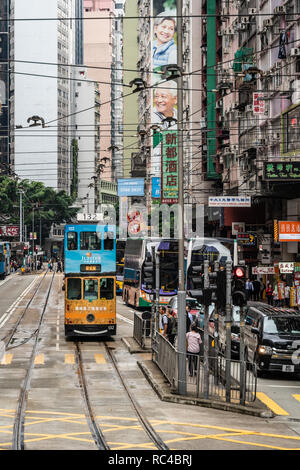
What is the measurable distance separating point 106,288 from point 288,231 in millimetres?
9218

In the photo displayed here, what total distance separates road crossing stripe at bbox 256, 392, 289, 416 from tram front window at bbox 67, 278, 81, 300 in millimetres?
12715

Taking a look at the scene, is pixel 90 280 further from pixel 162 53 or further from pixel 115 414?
pixel 162 53

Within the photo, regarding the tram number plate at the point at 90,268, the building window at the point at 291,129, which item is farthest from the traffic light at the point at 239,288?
the building window at the point at 291,129

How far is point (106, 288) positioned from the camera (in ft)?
104

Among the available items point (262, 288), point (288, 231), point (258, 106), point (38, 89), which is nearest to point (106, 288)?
point (288, 231)

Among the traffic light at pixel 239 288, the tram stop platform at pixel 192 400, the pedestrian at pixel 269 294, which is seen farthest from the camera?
the pedestrian at pixel 269 294

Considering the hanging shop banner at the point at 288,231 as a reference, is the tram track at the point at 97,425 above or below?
below

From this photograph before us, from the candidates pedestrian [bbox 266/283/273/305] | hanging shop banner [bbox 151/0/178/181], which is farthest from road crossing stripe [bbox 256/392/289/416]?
hanging shop banner [bbox 151/0/178/181]

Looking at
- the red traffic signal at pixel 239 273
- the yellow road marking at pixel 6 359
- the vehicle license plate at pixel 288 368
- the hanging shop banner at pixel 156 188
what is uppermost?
the hanging shop banner at pixel 156 188

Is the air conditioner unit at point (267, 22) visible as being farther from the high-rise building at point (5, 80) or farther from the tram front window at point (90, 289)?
the high-rise building at point (5, 80)

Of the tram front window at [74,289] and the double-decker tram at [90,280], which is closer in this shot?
the double-decker tram at [90,280]

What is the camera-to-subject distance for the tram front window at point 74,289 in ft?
104

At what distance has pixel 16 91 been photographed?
140m
